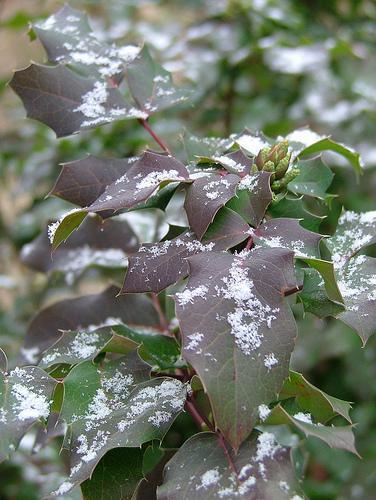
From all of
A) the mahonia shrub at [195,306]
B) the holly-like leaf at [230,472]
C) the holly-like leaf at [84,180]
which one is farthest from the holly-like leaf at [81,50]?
the holly-like leaf at [230,472]

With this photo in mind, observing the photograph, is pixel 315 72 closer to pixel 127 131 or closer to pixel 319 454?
pixel 127 131

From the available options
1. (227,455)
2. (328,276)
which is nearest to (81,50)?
(328,276)

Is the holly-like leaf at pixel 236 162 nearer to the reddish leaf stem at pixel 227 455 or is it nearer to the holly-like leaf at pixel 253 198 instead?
the holly-like leaf at pixel 253 198

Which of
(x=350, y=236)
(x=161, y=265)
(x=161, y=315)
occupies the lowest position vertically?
(x=161, y=315)

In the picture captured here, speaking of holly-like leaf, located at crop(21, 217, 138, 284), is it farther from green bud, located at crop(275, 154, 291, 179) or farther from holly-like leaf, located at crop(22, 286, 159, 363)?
green bud, located at crop(275, 154, 291, 179)

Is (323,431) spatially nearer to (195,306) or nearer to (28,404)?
(195,306)

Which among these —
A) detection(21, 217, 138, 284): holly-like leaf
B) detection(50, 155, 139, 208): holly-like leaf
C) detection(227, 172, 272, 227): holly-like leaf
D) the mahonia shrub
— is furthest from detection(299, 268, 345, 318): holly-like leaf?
detection(21, 217, 138, 284): holly-like leaf
